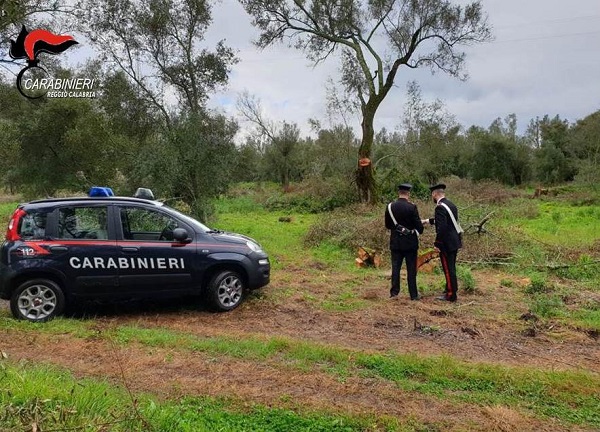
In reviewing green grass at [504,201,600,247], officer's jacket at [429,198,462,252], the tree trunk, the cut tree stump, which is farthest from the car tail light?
the tree trunk

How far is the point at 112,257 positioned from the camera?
22.8ft

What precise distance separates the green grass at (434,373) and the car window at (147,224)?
1.77m

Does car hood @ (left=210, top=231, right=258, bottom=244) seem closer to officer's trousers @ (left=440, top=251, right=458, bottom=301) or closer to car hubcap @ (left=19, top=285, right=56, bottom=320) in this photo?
car hubcap @ (left=19, top=285, right=56, bottom=320)

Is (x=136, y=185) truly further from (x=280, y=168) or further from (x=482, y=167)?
(x=482, y=167)

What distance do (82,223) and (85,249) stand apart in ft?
1.45

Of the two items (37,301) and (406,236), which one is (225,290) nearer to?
(37,301)

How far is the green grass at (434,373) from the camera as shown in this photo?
4.18m

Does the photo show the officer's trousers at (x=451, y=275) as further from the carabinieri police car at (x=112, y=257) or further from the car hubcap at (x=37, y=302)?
the car hubcap at (x=37, y=302)

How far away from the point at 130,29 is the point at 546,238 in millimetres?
17588

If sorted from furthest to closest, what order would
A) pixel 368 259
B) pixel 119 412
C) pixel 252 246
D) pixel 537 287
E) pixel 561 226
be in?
pixel 561 226
pixel 368 259
pixel 537 287
pixel 252 246
pixel 119 412

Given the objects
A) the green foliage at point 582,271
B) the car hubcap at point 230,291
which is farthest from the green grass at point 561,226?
the car hubcap at point 230,291

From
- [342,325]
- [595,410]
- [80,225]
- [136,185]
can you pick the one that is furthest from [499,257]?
[136,185]

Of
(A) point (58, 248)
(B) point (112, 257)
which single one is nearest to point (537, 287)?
(B) point (112, 257)

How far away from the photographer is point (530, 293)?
341 inches
